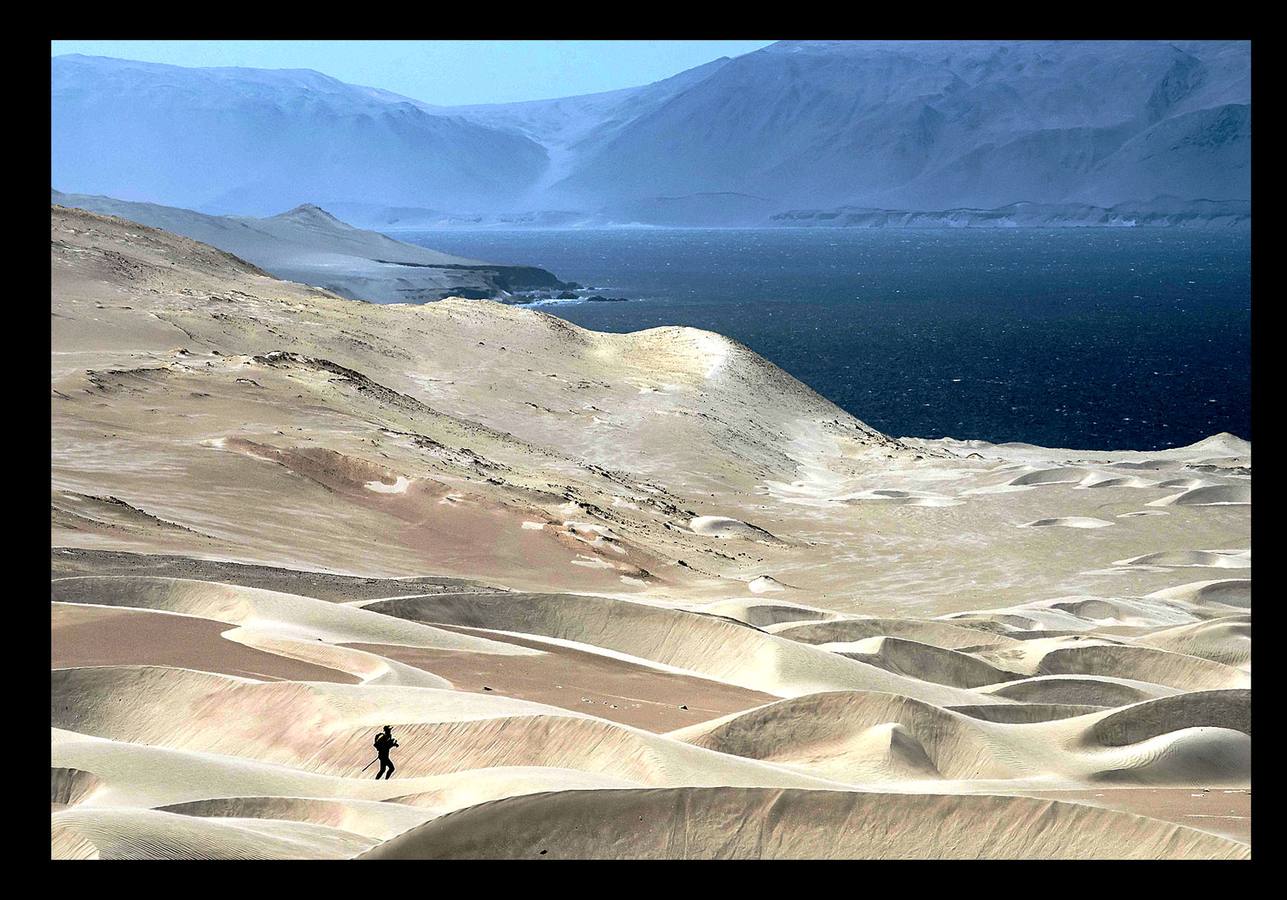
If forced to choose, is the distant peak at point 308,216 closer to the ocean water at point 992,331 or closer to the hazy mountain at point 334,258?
the hazy mountain at point 334,258

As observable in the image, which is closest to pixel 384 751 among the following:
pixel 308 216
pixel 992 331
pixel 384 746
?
pixel 384 746

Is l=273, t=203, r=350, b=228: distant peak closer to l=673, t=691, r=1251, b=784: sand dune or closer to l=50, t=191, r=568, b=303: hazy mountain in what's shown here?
l=50, t=191, r=568, b=303: hazy mountain

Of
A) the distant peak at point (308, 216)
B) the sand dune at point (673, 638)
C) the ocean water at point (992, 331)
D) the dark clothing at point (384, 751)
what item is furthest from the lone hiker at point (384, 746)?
the distant peak at point (308, 216)

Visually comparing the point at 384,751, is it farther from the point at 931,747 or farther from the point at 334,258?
the point at 334,258

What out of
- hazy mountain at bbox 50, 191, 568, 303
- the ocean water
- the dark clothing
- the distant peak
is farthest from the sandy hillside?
the distant peak

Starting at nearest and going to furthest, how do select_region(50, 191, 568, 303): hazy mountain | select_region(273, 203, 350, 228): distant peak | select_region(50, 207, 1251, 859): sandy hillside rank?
1. select_region(50, 207, 1251, 859): sandy hillside
2. select_region(50, 191, 568, 303): hazy mountain
3. select_region(273, 203, 350, 228): distant peak
